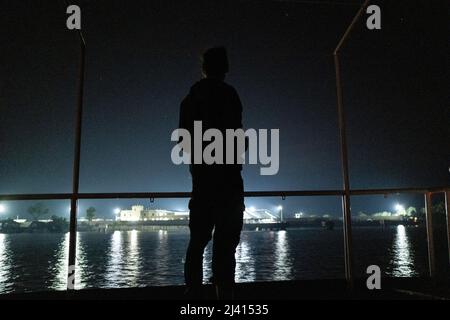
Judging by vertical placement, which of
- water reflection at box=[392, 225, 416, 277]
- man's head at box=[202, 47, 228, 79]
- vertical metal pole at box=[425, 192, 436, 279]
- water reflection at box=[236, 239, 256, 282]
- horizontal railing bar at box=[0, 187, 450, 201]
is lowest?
water reflection at box=[392, 225, 416, 277]

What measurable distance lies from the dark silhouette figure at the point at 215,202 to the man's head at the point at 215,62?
8 cm

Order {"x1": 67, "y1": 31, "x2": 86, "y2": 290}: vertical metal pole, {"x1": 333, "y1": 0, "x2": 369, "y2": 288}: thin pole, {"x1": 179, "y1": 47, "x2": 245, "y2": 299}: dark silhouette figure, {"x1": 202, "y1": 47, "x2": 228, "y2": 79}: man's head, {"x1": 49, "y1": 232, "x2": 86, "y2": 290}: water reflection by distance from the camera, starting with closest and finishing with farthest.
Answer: {"x1": 179, "y1": 47, "x2": 245, "y2": 299}: dark silhouette figure, {"x1": 202, "y1": 47, "x2": 228, "y2": 79}: man's head, {"x1": 67, "y1": 31, "x2": 86, "y2": 290}: vertical metal pole, {"x1": 333, "y1": 0, "x2": 369, "y2": 288}: thin pole, {"x1": 49, "y1": 232, "x2": 86, "y2": 290}: water reflection

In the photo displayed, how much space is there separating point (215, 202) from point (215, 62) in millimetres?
818

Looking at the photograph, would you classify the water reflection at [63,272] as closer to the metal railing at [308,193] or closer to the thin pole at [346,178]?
the metal railing at [308,193]

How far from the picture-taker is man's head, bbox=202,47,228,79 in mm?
2127

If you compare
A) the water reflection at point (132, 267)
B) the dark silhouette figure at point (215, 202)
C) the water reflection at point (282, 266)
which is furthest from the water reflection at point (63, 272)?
the water reflection at point (282, 266)

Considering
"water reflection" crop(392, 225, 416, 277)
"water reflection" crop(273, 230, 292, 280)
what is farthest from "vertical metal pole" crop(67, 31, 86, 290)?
"water reflection" crop(392, 225, 416, 277)

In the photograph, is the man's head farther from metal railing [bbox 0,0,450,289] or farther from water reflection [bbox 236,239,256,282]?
water reflection [bbox 236,239,256,282]

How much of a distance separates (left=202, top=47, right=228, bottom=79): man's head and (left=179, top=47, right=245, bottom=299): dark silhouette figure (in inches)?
3.0

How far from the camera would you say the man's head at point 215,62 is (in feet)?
6.98

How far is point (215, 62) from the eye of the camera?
213 cm

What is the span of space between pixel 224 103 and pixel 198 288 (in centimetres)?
105
